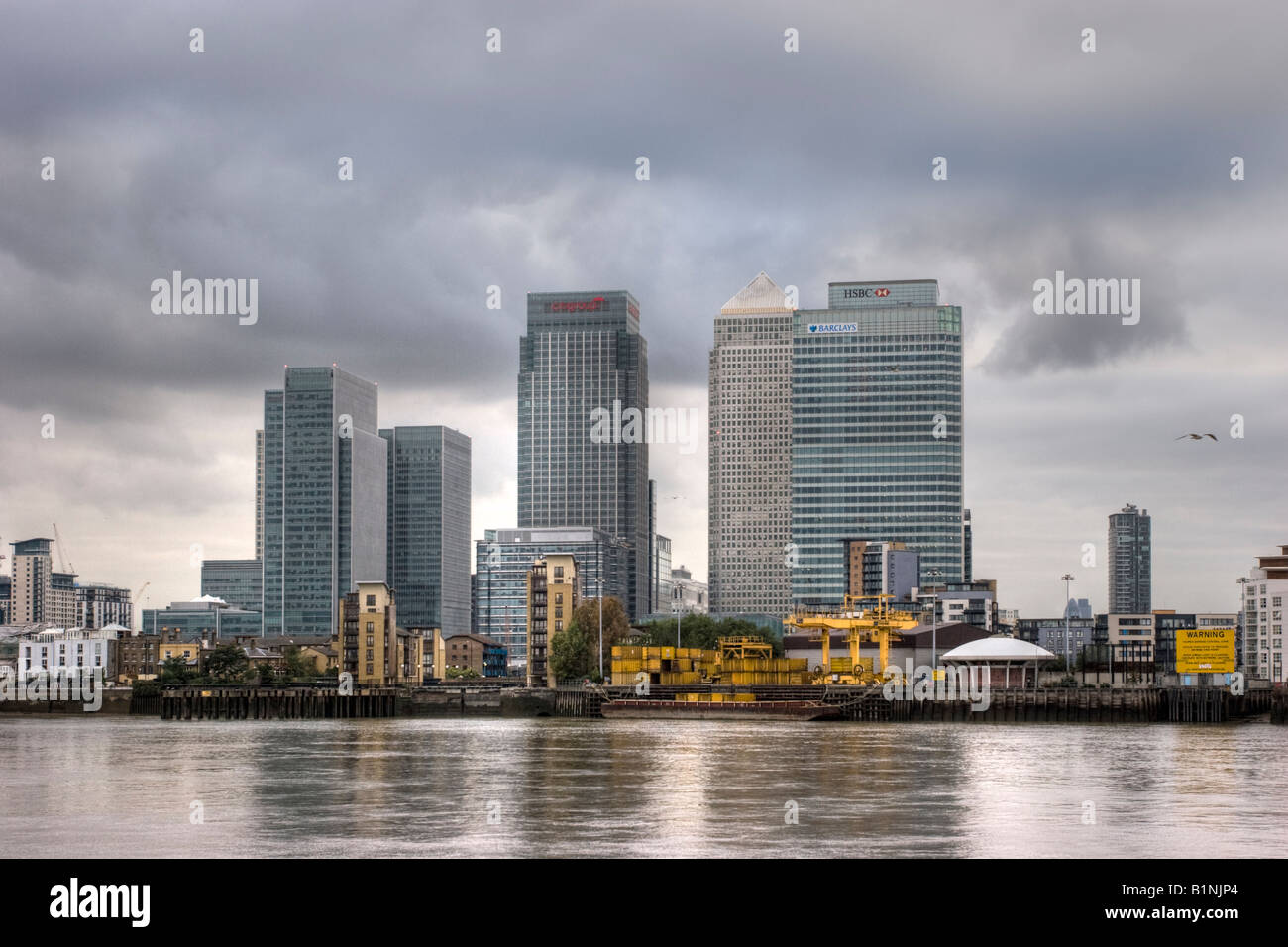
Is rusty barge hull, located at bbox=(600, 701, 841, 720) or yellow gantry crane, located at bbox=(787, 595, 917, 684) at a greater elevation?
yellow gantry crane, located at bbox=(787, 595, 917, 684)

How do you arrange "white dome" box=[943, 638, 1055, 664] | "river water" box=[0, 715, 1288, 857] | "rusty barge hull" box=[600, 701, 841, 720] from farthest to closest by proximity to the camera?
"white dome" box=[943, 638, 1055, 664] < "rusty barge hull" box=[600, 701, 841, 720] < "river water" box=[0, 715, 1288, 857]

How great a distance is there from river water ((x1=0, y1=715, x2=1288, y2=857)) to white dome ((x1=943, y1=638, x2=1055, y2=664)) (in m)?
69.4

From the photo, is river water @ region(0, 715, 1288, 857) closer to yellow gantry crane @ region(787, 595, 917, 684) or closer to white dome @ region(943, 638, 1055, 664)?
yellow gantry crane @ region(787, 595, 917, 684)

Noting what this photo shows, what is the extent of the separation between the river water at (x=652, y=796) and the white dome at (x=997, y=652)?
69.4 metres

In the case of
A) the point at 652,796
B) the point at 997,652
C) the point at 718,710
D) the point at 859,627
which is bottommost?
the point at 718,710

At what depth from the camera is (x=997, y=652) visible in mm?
177625

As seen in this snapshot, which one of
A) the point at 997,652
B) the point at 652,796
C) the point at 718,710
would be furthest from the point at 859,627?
the point at 652,796

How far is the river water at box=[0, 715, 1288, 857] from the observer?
42719 mm

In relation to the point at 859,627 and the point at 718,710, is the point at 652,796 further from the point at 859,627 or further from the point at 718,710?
the point at 859,627

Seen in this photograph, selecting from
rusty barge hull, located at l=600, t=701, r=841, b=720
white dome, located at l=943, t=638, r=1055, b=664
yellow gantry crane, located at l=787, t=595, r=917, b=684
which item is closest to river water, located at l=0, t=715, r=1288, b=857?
rusty barge hull, located at l=600, t=701, r=841, b=720

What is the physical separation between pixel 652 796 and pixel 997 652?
128 metres
